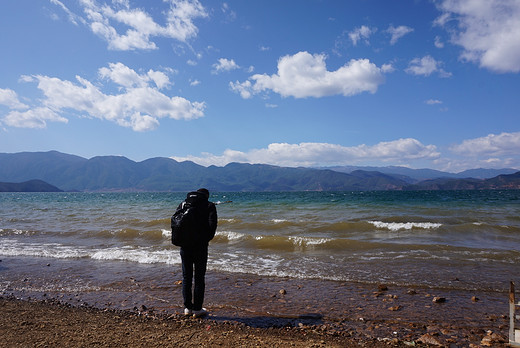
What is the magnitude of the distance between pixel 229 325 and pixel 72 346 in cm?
258

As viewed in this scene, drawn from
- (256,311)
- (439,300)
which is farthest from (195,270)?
(439,300)

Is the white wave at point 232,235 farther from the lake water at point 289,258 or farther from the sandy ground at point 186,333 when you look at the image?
the sandy ground at point 186,333

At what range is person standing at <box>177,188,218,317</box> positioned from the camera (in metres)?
6.00

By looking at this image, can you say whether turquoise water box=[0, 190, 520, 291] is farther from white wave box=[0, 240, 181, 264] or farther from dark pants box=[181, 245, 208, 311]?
dark pants box=[181, 245, 208, 311]

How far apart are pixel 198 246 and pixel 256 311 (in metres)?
1.94

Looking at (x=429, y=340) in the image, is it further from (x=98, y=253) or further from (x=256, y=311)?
(x=98, y=253)

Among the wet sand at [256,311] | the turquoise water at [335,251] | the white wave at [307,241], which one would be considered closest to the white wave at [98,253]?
the turquoise water at [335,251]

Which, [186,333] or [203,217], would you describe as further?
[203,217]

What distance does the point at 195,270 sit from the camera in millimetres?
6195

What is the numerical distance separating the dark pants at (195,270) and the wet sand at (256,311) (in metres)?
0.36

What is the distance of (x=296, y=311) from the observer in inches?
250

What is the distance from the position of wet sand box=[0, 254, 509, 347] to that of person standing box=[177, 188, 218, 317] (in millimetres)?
345

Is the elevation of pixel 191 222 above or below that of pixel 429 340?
above

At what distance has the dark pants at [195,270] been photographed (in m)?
6.13
